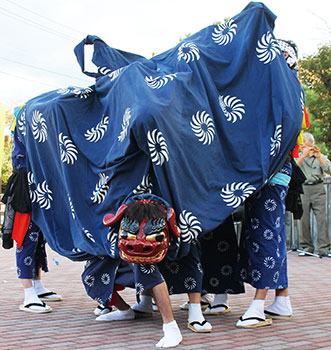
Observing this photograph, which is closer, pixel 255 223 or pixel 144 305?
pixel 255 223

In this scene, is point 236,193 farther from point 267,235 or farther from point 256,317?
point 256,317

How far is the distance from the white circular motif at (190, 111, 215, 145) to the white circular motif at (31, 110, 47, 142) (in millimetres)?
1383

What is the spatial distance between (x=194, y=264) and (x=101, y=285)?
0.77m

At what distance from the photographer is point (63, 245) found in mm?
4645

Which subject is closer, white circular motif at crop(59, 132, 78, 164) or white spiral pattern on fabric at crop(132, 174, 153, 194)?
white spiral pattern on fabric at crop(132, 174, 153, 194)

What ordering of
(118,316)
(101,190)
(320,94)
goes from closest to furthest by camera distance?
(101,190) → (118,316) → (320,94)

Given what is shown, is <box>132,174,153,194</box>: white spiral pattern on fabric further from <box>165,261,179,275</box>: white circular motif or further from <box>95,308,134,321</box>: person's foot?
<box>95,308,134,321</box>: person's foot

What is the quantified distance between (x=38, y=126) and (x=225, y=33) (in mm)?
1703

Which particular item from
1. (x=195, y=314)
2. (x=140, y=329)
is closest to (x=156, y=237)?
(x=195, y=314)

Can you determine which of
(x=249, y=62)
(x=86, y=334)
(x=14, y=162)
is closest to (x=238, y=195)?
(x=249, y=62)

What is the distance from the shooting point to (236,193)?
4.09 meters

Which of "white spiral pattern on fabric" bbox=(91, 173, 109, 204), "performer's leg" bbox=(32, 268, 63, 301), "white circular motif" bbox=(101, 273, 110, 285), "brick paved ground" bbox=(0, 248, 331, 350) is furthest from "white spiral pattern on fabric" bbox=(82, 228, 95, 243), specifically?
"performer's leg" bbox=(32, 268, 63, 301)

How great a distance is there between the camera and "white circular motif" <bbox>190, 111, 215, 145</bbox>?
13.3 ft

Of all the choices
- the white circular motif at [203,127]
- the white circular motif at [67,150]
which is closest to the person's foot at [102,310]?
the white circular motif at [67,150]
